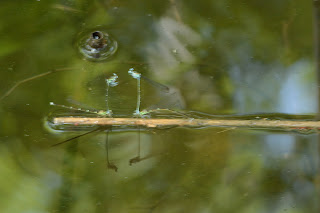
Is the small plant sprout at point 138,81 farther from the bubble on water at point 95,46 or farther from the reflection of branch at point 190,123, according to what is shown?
the bubble on water at point 95,46

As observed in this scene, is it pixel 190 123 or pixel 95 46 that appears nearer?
pixel 190 123

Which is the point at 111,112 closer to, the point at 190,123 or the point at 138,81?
the point at 138,81

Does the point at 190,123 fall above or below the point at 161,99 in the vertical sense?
below

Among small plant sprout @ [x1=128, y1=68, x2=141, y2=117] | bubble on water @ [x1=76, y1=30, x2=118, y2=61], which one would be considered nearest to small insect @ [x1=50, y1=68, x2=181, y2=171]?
small plant sprout @ [x1=128, y1=68, x2=141, y2=117]

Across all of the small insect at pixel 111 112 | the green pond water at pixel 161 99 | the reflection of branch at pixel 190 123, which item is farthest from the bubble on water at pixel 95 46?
the reflection of branch at pixel 190 123

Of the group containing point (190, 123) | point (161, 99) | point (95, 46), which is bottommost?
point (190, 123)

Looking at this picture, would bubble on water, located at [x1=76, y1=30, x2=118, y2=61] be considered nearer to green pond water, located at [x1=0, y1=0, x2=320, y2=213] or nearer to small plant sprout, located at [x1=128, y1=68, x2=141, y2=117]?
green pond water, located at [x1=0, y1=0, x2=320, y2=213]

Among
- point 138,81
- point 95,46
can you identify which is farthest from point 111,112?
point 95,46

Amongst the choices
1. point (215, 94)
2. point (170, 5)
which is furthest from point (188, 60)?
point (170, 5)

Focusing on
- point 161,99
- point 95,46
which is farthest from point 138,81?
point 95,46
